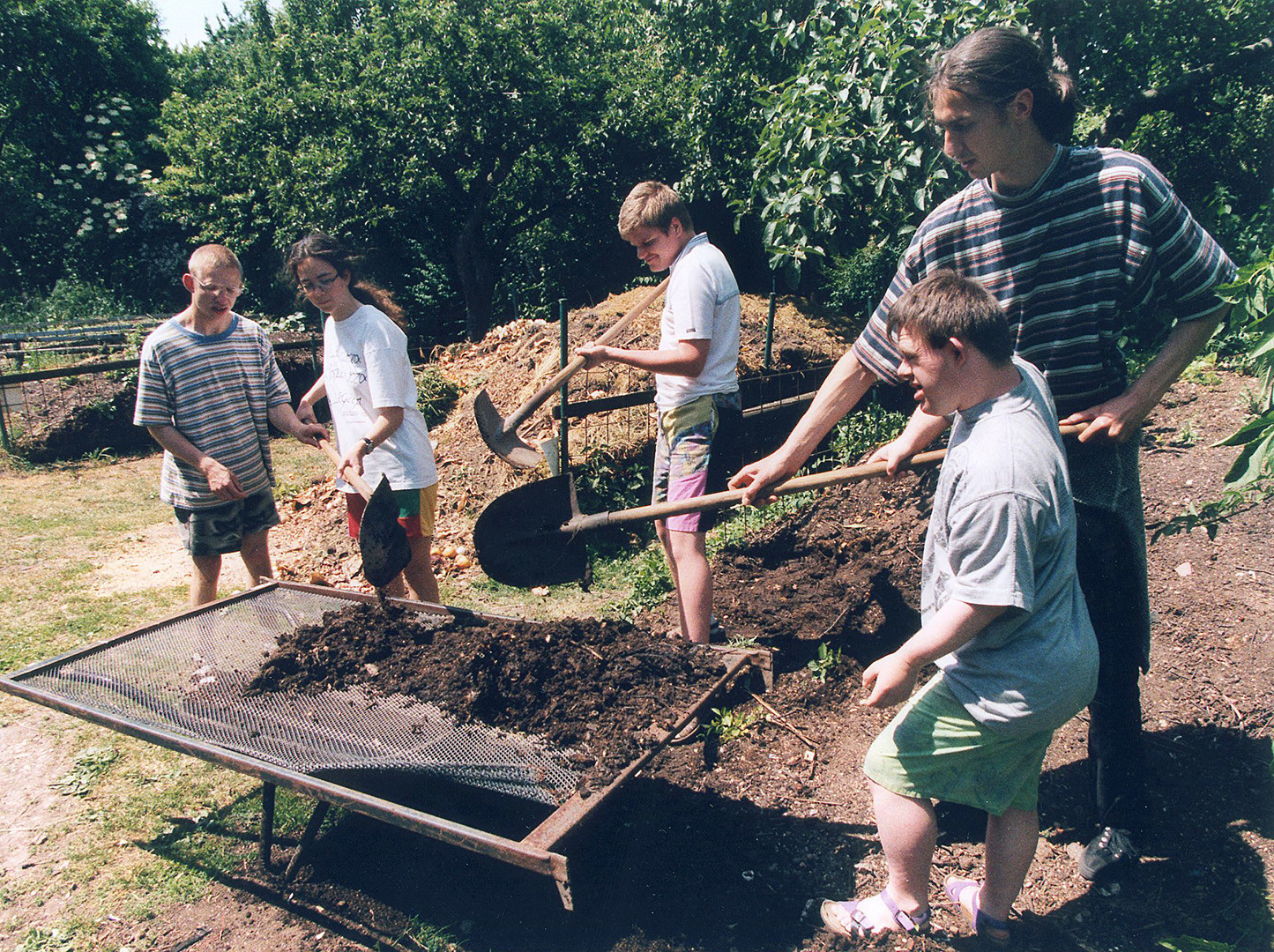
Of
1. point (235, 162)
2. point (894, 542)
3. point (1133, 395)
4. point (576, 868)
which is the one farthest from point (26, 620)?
point (235, 162)

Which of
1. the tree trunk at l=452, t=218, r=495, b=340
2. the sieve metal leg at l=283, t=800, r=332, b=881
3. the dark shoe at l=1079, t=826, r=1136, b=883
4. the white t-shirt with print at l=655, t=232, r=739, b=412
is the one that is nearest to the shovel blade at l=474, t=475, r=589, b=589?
the white t-shirt with print at l=655, t=232, r=739, b=412

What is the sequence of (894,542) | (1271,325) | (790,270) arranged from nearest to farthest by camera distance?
(1271,325)
(894,542)
(790,270)

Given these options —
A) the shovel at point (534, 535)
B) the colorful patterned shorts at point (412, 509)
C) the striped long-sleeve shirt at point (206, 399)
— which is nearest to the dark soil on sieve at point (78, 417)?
the striped long-sleeve shirt at point (206, 399)

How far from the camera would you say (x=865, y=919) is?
223cm

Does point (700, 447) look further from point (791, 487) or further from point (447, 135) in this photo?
point (447, 135)

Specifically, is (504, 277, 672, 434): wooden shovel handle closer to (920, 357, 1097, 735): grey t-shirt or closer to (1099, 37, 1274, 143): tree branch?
(920, 357, 1097, 735): grey t-shirt

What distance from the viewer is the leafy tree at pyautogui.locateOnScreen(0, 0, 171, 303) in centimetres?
2186

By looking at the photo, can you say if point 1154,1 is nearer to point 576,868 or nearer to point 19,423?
point 576,868

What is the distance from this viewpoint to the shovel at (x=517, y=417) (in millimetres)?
4844

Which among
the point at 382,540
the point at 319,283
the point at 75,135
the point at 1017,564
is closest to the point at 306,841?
the point at 382,540

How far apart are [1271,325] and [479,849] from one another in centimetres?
234

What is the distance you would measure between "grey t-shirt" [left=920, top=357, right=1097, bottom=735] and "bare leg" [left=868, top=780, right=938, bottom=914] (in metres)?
0.31

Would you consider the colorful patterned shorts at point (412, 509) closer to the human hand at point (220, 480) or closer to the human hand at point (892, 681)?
the human hand at point (220, 480)

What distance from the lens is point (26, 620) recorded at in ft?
16.3
